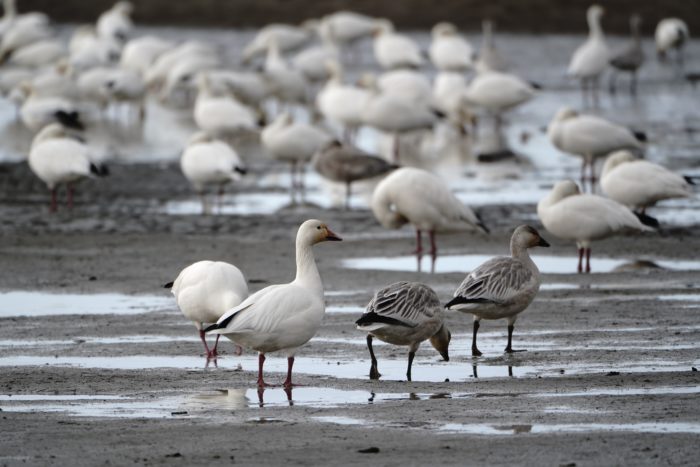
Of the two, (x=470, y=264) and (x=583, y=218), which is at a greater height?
(x=583, y=218)

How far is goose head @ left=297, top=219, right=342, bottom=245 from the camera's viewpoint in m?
9.24

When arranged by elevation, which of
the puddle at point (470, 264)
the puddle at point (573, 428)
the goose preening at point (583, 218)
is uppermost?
the goose preening at point (583, 218)

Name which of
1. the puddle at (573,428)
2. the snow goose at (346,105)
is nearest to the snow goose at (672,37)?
the snow goose at (346,105)

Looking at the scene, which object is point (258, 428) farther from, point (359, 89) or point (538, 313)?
point (359, 89)

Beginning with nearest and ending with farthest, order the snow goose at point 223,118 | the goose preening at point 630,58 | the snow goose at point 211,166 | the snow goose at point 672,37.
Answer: the snow goose at point 211,166 → the snow goose at point 223,118 → the goose preening at point 630,58 → the snow goose at point 672,37

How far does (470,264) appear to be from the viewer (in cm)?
1374

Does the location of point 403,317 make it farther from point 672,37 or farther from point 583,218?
point 672,37

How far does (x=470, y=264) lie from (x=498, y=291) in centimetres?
418

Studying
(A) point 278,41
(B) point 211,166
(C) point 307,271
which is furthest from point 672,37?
(C) point 307,271

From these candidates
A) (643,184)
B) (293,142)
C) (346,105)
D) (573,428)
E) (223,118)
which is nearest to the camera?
(573,428)

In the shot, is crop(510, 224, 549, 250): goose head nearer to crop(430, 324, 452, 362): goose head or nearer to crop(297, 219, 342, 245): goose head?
crop(430, 324, 452, 362): goose head

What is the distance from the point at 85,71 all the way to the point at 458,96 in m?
9.94

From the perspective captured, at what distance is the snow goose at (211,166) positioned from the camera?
56.6 ft

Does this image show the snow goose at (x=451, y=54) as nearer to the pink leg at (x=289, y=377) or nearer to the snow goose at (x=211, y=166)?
the snow goose at (x=211, y=166)
